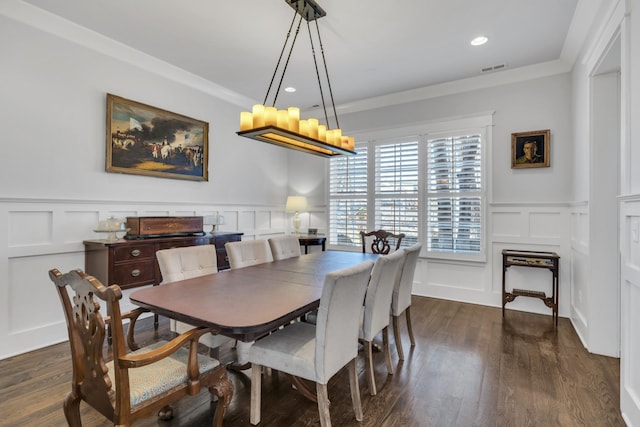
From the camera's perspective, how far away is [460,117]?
4277 mm

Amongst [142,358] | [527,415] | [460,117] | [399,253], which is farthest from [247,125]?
[460,117]

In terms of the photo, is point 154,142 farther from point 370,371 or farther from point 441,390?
point 441,390

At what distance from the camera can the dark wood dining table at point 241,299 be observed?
4.87 feet

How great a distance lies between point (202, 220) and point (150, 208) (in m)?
0.60

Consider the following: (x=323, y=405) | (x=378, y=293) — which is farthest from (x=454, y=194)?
(x=323, y=405)

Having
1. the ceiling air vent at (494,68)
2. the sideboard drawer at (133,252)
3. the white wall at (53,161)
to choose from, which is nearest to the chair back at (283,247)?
the sideboard drawer at (133,252)

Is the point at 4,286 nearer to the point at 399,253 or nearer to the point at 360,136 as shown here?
the point at 399,253

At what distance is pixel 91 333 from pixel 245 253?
5.56ft

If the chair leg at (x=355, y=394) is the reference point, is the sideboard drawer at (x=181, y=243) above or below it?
above

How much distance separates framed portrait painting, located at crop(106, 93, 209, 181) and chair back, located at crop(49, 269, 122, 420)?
238 centimetres

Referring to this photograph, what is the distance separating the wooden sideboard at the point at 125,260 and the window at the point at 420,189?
2.77m

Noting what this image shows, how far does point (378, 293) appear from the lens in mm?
2115

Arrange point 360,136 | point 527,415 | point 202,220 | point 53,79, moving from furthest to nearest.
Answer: point 360,136 < point 202,220 < point 53,79 < point 527,415

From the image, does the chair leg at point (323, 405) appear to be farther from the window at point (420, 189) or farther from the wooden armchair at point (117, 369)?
the window at point (420, 189)
